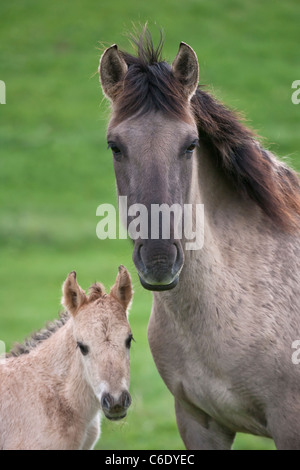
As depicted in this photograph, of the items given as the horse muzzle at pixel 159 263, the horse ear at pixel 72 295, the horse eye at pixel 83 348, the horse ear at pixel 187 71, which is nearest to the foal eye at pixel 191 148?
the horse ear at pixel 187 71

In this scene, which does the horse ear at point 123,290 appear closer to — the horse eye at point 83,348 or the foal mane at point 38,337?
the horse eye at point 83,348

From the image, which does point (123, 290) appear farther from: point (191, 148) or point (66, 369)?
point (191, 148)

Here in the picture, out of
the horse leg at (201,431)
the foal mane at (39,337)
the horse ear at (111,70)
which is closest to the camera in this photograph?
the horse ear at (111,70)

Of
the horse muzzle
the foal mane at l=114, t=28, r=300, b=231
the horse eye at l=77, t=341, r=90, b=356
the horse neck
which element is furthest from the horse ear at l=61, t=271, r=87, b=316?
the foal mane at l=114, t=28, r=300, b=231

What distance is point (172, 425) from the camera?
1272 centimetres

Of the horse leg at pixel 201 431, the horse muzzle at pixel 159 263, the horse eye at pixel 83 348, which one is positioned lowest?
the horse leg at pixel 201 431

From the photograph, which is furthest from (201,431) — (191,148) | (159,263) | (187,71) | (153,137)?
(187,71)

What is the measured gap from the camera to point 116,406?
17.3 ft

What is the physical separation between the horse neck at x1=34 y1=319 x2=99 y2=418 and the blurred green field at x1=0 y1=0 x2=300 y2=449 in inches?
411

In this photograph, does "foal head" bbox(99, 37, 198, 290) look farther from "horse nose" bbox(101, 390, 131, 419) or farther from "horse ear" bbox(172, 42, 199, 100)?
"horse nose" bbox(101, 390, 131, 419)

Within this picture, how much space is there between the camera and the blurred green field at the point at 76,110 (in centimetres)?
2378

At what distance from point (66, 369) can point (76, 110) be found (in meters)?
29.1

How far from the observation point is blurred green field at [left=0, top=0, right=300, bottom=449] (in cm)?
2378
